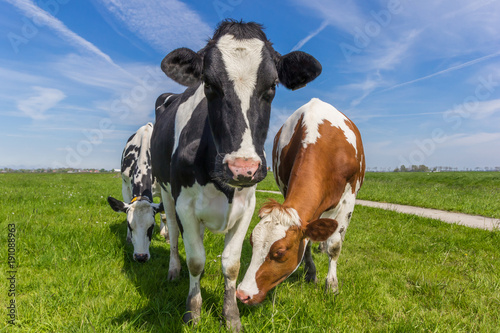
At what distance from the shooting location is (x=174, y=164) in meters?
3.03

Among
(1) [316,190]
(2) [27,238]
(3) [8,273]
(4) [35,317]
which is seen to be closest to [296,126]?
(1) [316,190]

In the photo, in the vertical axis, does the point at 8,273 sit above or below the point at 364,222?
below

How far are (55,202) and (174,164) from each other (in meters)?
7.58

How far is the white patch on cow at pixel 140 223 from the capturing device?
4531 millimetres

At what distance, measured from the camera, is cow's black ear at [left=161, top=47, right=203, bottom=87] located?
2.56m

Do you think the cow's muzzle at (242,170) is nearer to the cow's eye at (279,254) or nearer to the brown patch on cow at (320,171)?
the cow's eye at (279,254)

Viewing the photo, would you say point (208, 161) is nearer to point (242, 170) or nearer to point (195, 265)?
point (242, 170)

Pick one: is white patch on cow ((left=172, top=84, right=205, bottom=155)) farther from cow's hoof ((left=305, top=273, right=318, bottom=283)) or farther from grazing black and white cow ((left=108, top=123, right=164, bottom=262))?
cow's hoof ((left=305, top=273, right=318, bottom=283))

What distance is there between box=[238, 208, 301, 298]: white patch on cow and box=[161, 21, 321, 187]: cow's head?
0.68 meters

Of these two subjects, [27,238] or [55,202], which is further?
[55,202]

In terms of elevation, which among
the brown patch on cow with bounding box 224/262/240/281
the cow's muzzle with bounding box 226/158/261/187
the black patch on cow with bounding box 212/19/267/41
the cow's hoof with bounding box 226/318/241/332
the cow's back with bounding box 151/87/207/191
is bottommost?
the cow's hoof with bounding box 226/318/241/332

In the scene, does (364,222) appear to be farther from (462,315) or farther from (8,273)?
(8,273)

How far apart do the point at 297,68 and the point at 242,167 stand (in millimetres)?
1212

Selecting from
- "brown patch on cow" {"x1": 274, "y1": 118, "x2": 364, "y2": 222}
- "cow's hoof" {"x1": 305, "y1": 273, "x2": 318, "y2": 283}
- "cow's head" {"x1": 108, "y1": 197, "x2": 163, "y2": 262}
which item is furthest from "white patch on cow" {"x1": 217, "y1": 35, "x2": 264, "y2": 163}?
"cow's head" {"x1": 108, "y1": 197, "x2": 163, "y2": 262}
